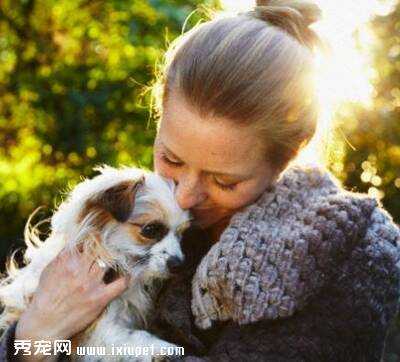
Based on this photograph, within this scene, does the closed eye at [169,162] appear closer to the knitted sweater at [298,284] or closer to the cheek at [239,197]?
the cheek at [239,197]

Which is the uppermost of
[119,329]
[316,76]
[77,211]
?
[316,76]

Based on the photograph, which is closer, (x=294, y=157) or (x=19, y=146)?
(x=294, y=157)

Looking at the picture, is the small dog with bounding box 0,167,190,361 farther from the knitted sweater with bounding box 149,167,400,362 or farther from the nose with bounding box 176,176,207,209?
the knitted sweater with bounding box 149,167,400,362

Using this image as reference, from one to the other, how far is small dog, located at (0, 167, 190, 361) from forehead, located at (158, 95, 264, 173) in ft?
1.07

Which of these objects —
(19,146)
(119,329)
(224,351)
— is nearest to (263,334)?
(224,351)

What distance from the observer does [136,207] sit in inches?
106

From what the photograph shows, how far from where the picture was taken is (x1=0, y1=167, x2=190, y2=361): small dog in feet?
8.56

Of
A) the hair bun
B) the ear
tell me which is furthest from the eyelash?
the hair bun

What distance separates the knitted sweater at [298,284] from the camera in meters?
2.12

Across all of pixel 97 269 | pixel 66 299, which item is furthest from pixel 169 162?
pixel 66 299

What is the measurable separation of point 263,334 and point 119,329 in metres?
0.60

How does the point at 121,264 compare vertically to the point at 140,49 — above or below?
above

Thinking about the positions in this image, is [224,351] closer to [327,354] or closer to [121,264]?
[327,354]

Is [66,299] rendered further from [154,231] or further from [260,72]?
[260,72]
